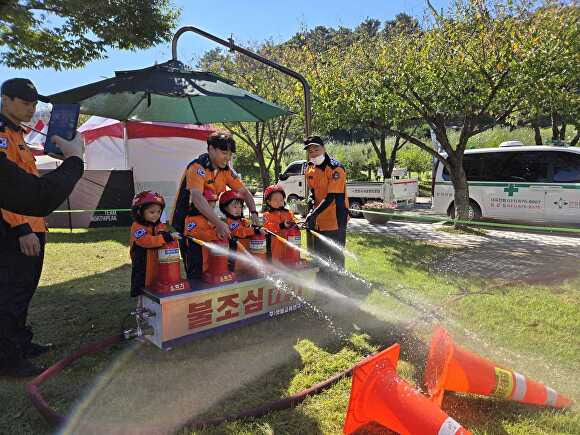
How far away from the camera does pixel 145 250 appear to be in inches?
156

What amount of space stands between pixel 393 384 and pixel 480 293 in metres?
3.57

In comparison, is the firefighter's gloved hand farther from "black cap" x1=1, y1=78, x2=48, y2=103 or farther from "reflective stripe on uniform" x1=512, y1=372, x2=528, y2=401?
"black cap" x1=1, y1=78, x2=48, y2=103

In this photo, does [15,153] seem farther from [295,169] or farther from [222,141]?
[295,169]

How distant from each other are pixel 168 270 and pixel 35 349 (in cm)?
150

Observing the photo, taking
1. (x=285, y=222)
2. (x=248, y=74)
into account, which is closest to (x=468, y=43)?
(x=285, y=222)

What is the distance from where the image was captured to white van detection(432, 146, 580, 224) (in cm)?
1035

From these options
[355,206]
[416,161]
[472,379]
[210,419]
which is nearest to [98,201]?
[355,206]

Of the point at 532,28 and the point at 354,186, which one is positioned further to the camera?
the point at 354,186

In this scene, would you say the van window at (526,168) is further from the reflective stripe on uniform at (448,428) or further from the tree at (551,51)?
the reflective stripe on uniform at (448,428)

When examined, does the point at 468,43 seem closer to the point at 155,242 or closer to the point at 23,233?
the point at 155,242

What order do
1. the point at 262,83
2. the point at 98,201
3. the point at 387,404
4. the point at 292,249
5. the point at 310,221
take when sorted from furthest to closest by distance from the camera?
the point at 262,83
the point at 98,201
the point at 310,221
the point at 292,249
the point at 387,404

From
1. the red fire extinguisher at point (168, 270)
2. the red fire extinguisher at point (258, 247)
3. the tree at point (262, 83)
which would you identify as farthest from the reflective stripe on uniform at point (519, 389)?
the tree at point (262, 83)

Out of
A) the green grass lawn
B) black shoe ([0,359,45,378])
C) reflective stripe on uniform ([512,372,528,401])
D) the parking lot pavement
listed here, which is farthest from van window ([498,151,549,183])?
black shoe ([0,359,45,378])

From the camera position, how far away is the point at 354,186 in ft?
47.4
